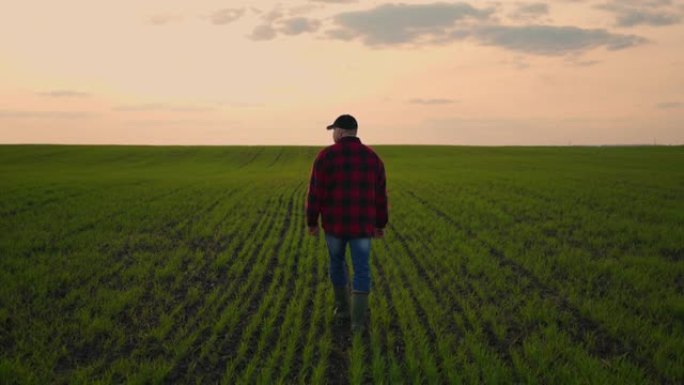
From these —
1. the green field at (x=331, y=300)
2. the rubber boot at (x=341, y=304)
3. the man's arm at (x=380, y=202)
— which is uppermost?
the man's arm at (x=380, y=202)

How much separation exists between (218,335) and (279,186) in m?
23.8

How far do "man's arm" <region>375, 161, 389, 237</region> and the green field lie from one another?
1336 millimetres

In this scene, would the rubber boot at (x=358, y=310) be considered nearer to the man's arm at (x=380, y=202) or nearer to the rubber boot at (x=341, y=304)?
the rubber boot at (x=341, y=304)

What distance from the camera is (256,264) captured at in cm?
1041

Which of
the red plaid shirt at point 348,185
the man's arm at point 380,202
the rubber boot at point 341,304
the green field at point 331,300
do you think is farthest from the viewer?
the rubber boot at point 341,304

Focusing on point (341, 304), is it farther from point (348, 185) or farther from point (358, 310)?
point (348, 185)

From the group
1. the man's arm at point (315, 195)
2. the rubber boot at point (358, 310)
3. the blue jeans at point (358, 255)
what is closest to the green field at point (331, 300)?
the rubber boot at point (358, 310)

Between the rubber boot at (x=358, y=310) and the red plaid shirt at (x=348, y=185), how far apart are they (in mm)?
811

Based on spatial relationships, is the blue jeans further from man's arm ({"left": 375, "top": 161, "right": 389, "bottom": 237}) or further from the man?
man's arm ({"left": 375, "top": 161, "right": 389, "bottom": 237})

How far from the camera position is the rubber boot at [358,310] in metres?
6.36

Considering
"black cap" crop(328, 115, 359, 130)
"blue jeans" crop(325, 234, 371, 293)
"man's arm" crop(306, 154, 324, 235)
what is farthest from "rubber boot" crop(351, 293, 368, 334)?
"black cap" crop(328, 115, 359, 130)

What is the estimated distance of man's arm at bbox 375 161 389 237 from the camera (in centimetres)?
629

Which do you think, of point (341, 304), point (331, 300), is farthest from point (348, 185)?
point (331, 300)

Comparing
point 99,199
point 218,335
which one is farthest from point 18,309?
point 99,199
